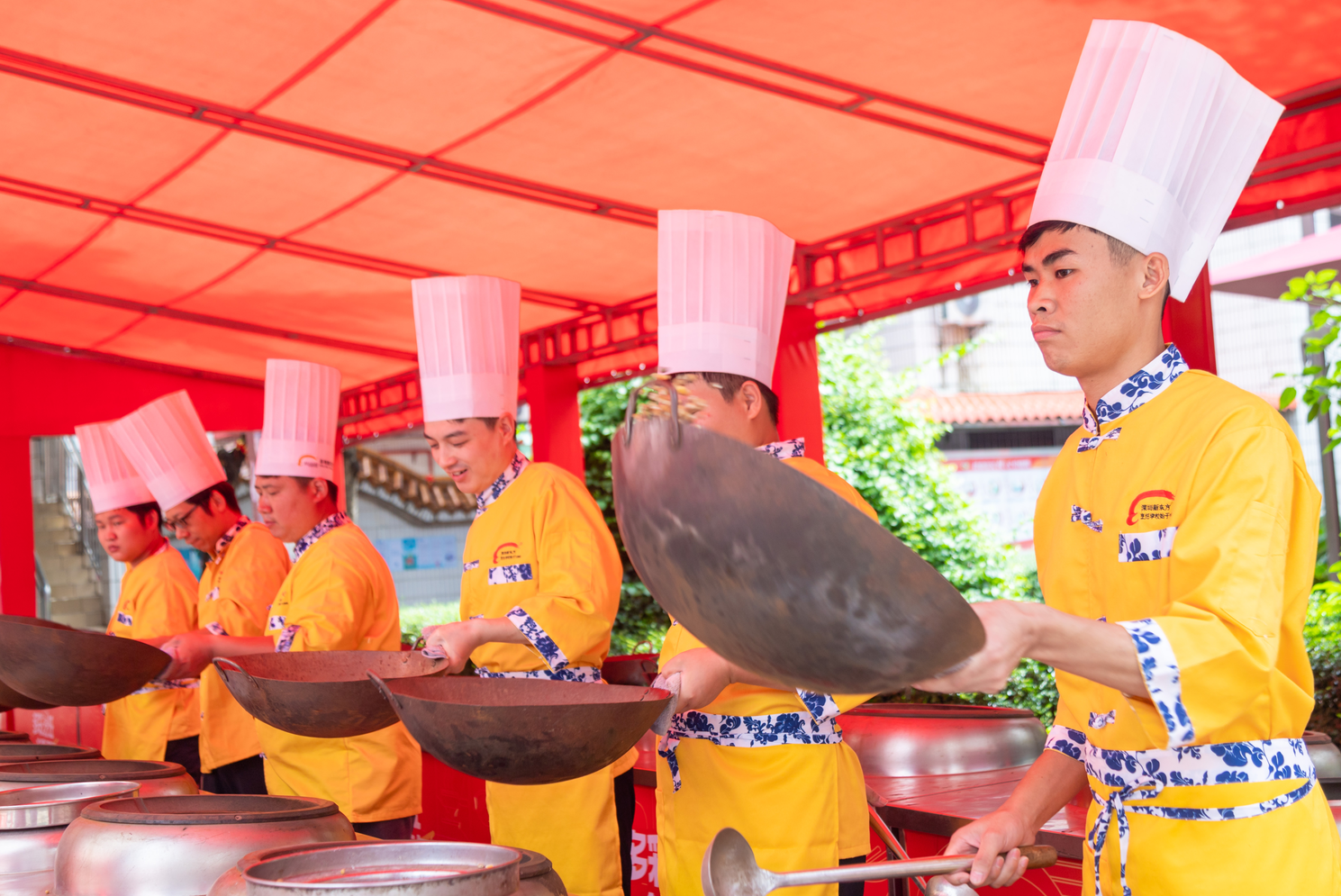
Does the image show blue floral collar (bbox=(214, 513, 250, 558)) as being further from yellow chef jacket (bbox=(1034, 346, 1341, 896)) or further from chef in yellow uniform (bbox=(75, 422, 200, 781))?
yellow chef jacket (bbox=(1034, 346, 1341, 896))

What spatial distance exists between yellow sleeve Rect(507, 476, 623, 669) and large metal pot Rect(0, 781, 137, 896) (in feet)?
2.72

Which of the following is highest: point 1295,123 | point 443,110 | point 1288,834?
point 443,110

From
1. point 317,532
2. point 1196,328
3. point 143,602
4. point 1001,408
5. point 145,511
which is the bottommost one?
point 143,602

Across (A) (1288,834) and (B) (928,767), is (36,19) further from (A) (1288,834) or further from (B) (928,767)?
(A) (1288,834)

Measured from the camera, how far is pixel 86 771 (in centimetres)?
253

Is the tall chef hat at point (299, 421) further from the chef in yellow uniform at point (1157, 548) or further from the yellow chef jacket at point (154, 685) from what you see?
the chef in yellow uniform at point (1157, 548)

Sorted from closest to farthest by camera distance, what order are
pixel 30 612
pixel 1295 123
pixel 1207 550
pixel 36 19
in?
pixel 1207 550, pixel 1295 123, pixel 36 19, pixel 30 612

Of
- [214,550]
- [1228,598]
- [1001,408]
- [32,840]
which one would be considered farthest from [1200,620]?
[1001,408]

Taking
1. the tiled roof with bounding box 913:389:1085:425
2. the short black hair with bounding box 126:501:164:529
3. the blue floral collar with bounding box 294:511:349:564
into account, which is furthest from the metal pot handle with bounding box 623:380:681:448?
the tiled roof with bounding box 913:389:1085:425

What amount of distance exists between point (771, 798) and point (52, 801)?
1.26m

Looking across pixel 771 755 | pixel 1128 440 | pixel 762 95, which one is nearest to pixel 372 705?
pixel 771 755

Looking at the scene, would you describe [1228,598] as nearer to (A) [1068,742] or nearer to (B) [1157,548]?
(B) [1157,548]

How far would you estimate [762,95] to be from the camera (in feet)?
12.5

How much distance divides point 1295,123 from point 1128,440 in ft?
9.11
